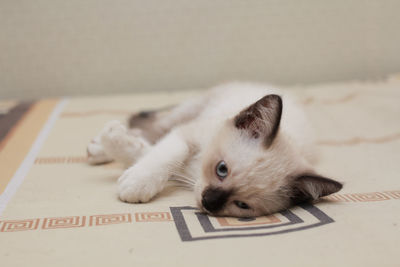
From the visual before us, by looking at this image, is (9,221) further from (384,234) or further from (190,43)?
(190,43)

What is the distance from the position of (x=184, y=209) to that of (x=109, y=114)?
131cm

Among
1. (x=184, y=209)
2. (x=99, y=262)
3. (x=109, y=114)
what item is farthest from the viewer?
(x=109, y=114)

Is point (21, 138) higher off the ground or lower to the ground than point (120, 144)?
lower

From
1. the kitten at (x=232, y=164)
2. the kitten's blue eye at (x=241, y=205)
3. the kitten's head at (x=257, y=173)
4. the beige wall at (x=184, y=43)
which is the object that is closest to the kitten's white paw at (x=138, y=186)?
the kitten at (x=232, y=164)

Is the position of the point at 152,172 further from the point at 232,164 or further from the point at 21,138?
the point at 21,138

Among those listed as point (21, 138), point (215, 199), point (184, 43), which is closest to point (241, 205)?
point (215, 199)

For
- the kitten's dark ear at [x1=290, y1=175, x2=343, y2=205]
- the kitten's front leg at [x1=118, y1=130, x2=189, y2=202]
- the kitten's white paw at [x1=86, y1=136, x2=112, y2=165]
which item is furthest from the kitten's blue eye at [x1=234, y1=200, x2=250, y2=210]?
the kitten's white paw at [x1=86, y1=136, x2=112, y2=165]

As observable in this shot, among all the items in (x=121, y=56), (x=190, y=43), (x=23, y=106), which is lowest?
(x=23, y=106)

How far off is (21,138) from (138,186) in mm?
959

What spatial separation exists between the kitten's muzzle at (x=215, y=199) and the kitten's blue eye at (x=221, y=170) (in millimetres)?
61

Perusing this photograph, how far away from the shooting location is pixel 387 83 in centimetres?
273

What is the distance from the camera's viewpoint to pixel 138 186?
50.4 inches

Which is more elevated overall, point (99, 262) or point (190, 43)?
point (190, 43)

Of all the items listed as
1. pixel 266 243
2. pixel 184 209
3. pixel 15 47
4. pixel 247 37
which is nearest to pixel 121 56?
pixel 15 47
